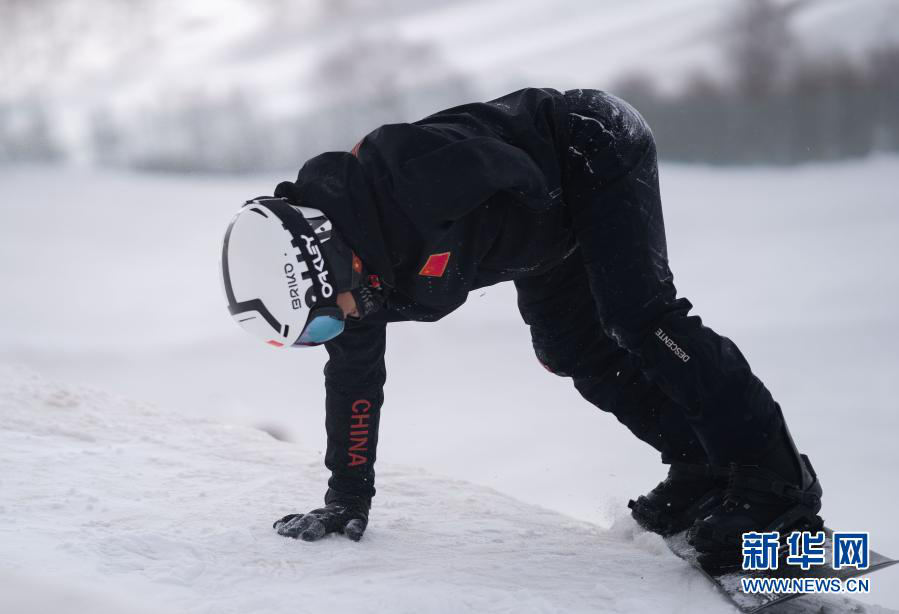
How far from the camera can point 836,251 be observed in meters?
7.26

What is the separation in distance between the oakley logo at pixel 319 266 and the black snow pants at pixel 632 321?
0.55 m

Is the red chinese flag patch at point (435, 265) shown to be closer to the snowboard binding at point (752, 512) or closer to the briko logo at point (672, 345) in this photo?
the briko logo at point (672, 345)

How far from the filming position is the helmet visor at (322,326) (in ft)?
5.34

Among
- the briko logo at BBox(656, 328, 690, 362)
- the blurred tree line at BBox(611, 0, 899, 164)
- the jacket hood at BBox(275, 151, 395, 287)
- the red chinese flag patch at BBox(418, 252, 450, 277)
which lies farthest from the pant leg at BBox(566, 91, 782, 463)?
the blurred tree line at BBox(611, 0, 899, 164)

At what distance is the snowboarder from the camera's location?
161 centimetres

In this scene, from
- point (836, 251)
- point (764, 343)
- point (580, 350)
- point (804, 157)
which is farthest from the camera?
point (804, 157)

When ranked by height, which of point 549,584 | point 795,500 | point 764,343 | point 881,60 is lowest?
point 549,584

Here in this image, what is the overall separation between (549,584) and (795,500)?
51cm

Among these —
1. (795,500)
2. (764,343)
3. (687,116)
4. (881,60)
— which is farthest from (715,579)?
(881,60)

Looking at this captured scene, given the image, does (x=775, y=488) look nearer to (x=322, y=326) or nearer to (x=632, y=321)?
(x=632, y=321)

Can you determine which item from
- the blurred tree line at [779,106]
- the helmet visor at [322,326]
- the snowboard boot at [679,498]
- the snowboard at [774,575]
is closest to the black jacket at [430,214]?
the helmet visor at [322,326]

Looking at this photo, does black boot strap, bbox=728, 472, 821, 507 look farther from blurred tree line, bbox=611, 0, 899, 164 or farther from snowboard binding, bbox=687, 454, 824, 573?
blurred tree line, bbox=611, 0, 899, 164

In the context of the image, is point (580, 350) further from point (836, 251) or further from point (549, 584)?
point (836, 251)

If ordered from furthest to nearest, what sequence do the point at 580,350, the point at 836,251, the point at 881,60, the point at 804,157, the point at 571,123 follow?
the point at 804,157, the point at 881,60, the point at 836,251, the point at 580,350, the point at 571,123
